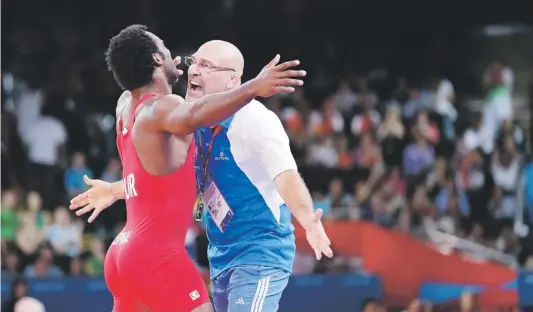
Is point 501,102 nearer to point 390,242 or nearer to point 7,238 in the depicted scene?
point 390,242

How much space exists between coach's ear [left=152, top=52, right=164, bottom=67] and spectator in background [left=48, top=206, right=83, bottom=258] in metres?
7.64

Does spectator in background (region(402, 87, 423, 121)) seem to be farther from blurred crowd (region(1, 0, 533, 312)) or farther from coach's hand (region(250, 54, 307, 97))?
coach's hand (region(250, 54, 307, 97))

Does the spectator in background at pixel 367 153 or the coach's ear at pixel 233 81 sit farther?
the spectator in background at pixel 367 153

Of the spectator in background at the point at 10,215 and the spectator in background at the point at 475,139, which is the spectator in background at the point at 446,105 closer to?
the spectator in background at the point at 475,139

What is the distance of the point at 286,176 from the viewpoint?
17.1 feet

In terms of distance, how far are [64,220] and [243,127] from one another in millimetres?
7547

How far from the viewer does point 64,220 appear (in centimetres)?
1263

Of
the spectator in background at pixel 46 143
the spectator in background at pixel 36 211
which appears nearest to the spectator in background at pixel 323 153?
the spectator in background at pixel 46 143

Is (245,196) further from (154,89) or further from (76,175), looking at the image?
(76,175)

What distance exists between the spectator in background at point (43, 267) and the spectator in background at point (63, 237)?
418 mm

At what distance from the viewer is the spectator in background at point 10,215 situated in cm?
1248

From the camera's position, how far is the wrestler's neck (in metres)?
5.30

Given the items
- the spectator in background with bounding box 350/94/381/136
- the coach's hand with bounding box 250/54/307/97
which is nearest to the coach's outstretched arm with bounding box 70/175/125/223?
the coach's hand with bounding box 250/54/307/97

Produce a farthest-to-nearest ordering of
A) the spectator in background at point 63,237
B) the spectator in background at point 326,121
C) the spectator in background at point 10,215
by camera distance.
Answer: the spectator in background at point 326,121
the spectator in background at point 63,237
the spectator in background at point 10,215
